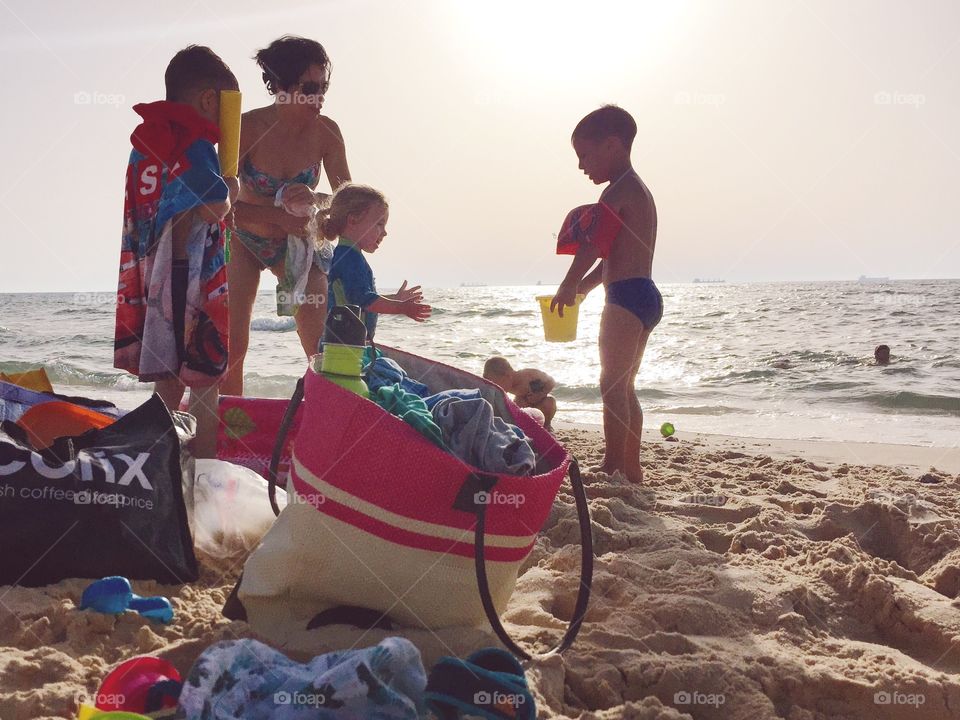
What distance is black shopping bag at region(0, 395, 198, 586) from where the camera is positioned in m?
1.83

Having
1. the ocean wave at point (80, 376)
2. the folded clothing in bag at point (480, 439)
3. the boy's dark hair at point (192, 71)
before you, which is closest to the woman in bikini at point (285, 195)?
the boy's dark hair at point (192, 71)

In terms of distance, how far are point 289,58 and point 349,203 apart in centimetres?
69

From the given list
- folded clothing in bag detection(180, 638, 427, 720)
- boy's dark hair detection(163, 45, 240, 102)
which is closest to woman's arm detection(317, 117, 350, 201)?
boy's dark hair detection(163, 45, 240, 102)

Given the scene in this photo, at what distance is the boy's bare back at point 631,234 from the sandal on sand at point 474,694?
2.31 metres

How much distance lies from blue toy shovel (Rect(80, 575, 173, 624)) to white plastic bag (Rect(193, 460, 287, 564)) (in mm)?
331

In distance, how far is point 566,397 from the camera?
746 cm

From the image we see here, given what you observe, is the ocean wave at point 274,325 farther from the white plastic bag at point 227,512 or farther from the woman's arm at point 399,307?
the white plastic bag at point 227,512

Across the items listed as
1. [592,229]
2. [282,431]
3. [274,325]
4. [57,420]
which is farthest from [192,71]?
[274,325]

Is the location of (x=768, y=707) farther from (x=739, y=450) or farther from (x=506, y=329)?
(x=506, y=329)

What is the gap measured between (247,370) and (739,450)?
5.97 metres

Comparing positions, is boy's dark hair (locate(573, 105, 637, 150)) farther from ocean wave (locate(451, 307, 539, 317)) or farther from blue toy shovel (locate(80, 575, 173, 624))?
ocean wave (locate(451, 307, 539, 317))

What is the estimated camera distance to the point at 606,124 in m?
3.38

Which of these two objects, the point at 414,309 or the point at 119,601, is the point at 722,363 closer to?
the point at 414,309

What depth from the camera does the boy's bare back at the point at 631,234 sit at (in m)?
3.36
